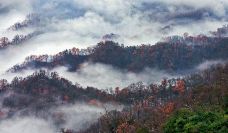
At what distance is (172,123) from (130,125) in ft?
293

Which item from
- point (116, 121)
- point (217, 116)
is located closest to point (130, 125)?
point (116, 121)

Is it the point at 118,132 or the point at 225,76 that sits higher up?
the point at 225,76

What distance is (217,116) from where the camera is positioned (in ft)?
246

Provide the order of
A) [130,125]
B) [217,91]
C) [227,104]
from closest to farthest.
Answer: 1. [227,104]
2. [217,91]
3. [130,125]

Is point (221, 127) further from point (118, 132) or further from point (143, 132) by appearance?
point (118, 132)

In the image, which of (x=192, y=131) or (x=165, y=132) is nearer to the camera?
(x=192, y=131)

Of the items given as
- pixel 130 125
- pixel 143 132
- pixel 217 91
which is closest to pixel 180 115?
pixel 143 132

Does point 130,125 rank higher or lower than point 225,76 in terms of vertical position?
lower

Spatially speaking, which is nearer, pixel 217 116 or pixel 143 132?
pixel 217 116

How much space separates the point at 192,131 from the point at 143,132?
85.1 ft

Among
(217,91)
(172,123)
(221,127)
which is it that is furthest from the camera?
(217,91)

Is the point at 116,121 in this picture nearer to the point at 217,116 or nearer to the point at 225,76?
the point at 225,76

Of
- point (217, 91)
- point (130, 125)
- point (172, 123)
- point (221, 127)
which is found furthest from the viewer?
point (130, 125)

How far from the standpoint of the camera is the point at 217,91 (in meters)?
143
